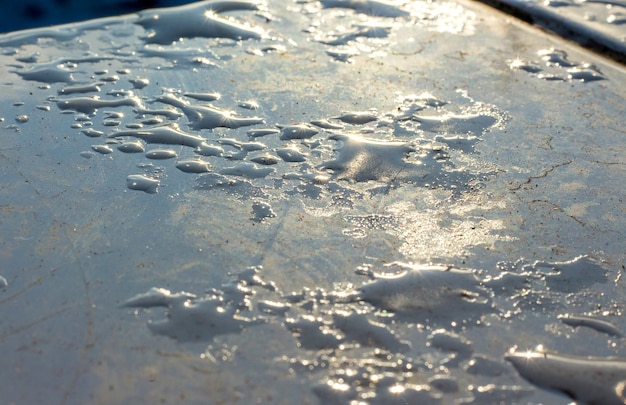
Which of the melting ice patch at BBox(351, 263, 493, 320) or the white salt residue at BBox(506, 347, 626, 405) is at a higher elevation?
the melting ice patch at BBox(351, 263, 493, 320)

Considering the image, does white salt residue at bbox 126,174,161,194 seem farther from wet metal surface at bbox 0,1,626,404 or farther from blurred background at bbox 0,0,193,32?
blurred background at bbox 0,0,193,32

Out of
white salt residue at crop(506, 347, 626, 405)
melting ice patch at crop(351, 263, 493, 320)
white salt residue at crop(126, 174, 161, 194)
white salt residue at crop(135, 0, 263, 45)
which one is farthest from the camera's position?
white salt residue at crop(135, 0, 263, 45)

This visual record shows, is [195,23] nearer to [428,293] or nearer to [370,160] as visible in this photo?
[370,160]

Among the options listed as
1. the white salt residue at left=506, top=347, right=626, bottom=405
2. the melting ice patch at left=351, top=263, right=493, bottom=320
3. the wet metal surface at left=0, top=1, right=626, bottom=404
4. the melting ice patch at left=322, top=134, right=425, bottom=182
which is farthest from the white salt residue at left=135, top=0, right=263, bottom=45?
the white salt residue at left=506, top=347, right=626, bottom=405

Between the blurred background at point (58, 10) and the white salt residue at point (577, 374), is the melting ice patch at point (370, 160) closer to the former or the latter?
the white salt residue at point (577, 374)

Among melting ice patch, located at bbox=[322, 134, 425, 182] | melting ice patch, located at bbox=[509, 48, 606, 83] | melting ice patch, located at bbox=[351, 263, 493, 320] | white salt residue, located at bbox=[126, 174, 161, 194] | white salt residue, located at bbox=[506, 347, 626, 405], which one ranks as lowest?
white salt residue, located at bbox=[506, 347, 626, 405]

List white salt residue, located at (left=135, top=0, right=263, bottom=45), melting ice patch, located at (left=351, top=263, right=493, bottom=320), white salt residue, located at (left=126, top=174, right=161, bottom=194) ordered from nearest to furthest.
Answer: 1. melting ice patch, located at (left=351, top=263, right=493, bottom=320)
2. white salt residue, located at (left=126, top=174, right=161, bottom=194)
3. white salt residue, located at (left=135, top=0, right=263, bottom=45)
